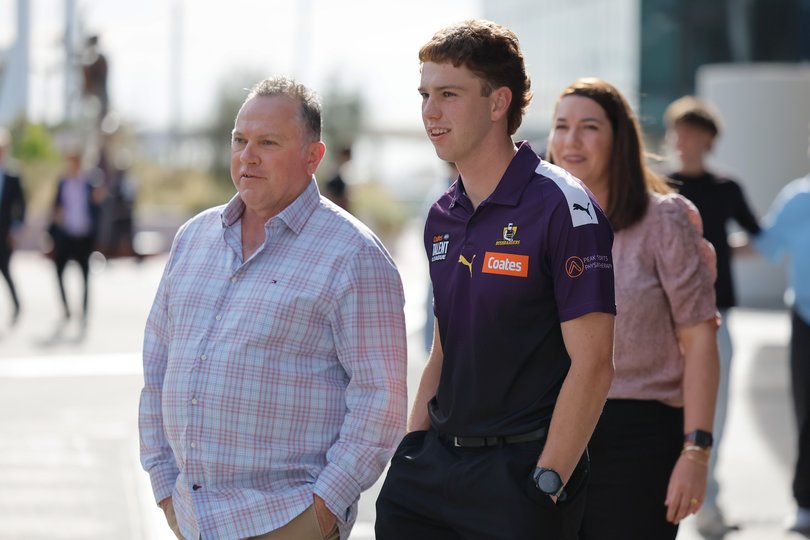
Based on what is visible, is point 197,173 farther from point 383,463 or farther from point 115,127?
point 383,463

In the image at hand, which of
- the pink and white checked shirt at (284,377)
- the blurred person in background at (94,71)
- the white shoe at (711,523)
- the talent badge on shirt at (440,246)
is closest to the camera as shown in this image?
the talent badge on shirt at (440,246)

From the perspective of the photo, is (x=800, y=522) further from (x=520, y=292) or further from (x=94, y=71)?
(x=94, y=71)

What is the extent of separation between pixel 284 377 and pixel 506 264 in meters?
0.80

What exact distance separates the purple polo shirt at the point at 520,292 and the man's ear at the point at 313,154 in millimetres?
705

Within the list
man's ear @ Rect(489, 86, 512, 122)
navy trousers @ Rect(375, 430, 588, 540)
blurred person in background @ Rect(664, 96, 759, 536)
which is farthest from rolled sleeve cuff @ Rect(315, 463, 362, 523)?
blurred person in background @ Rect(664, 96, 759, 536)

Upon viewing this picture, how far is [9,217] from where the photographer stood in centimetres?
1526

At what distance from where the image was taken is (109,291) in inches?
819

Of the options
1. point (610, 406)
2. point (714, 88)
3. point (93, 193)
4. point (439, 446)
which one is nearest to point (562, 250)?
point (439, 446)

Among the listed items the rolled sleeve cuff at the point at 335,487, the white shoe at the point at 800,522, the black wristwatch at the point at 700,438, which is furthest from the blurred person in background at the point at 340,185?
the rolled sleeve cuff at the point at 335,487

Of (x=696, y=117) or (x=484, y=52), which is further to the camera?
(x=696, y=117)

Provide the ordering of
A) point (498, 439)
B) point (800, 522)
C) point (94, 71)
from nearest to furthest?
point (498, 439) < point (800, 522) < point (94, 71)

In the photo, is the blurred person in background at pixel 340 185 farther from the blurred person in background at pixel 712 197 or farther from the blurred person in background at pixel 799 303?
the blurred person in background at pixel 799 303

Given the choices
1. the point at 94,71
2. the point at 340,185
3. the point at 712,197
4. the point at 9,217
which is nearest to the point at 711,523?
the point at 712,197

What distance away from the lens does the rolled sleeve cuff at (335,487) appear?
360cm
